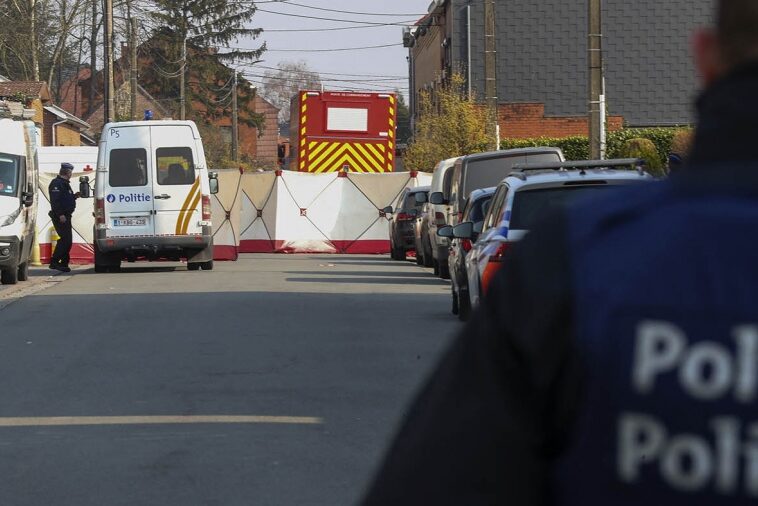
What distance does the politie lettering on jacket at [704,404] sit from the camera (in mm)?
1586

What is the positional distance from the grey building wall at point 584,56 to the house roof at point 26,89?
1538cm

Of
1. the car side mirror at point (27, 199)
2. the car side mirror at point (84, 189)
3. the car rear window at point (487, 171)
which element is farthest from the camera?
the car side mirror at point (84, 189)

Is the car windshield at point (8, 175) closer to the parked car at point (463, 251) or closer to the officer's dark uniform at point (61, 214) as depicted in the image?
the officer's dark uniform at point (61, 214)

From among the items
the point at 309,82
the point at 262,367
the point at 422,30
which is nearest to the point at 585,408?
the point at 262,367

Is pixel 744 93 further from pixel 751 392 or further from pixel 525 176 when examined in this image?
pixel 525 176

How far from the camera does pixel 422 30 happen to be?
7319cm

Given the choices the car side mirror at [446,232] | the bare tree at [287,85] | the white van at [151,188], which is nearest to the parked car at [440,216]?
the white van at [151,188]

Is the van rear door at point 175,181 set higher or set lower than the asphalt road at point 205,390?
higher

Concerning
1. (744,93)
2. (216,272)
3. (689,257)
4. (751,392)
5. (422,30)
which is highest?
(422,30)

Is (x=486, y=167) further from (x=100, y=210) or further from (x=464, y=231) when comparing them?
(x=100, y=210)

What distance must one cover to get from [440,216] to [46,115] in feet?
131

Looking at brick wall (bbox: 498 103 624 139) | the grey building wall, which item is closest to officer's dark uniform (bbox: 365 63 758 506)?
brick wall (bbox: 498 103 624 139)

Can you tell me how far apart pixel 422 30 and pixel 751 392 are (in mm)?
72436

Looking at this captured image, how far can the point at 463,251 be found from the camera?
1572 cm
